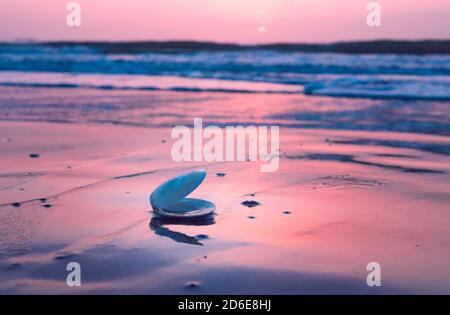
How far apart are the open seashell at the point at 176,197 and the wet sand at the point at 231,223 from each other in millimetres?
91

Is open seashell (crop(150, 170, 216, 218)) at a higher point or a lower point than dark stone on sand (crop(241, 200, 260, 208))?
higher

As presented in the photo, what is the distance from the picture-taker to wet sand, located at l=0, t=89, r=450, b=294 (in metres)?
2.52

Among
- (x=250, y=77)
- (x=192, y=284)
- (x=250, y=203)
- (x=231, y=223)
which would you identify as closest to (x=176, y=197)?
(x=231, y=223)

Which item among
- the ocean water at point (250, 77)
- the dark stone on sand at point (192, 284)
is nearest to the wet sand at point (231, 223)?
the dark stone on sand at point (192, 284)

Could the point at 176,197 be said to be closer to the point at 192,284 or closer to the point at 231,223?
the point at 231,223

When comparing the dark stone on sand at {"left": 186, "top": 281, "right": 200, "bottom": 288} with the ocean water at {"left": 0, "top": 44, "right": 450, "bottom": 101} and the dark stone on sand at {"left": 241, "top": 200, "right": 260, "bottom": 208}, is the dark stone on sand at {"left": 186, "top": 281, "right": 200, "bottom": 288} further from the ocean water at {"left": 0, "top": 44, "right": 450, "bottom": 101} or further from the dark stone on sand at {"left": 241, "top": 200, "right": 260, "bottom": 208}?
the ocean water at {"left": 0, "top": 44, "right": 450, "bottom": 101}

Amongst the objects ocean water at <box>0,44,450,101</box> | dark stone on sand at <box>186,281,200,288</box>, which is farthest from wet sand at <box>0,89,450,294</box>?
ocean water at <box>0,44,450,101</box>

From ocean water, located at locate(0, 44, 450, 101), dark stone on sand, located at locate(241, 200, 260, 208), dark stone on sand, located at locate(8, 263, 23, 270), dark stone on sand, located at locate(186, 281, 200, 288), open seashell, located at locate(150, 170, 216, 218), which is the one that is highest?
ocean water, located at locate(0, 44, 450, 101)

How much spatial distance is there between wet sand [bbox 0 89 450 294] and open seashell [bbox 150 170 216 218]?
9 centimetres

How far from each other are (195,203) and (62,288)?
1.24 m

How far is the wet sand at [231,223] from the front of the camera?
8.27 feet

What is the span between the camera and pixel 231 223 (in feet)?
10.7

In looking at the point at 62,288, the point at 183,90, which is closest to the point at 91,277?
the point at 62,288

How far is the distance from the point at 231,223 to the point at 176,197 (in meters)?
0.37
